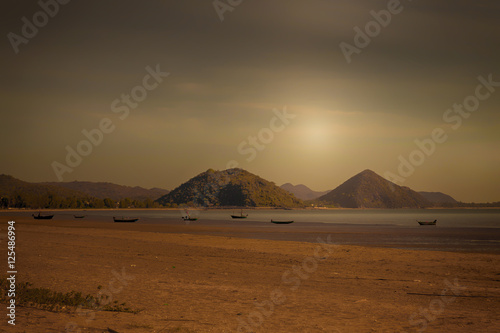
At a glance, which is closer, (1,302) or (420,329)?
(420,329)

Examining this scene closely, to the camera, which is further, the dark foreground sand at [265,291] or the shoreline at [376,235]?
the shoreline at [376,235]

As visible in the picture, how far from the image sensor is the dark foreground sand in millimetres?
11078

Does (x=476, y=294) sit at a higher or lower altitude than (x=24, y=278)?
lower

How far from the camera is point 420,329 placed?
1108cm

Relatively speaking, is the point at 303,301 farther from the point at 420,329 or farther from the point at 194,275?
the point at 194,275

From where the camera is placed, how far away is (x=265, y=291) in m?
15.8

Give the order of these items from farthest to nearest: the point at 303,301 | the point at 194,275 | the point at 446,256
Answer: the point at 446,256, the point at 194,275, the point at 303,301

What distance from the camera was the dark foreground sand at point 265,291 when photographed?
11078 mm

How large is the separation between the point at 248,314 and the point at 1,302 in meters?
7.12

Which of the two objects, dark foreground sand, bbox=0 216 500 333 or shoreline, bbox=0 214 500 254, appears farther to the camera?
shoreline, bbox=0 214 500 254

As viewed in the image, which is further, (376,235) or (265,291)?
(376,235)

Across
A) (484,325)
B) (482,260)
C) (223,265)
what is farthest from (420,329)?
(482,260)

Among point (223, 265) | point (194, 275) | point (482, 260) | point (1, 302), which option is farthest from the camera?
point (482, 260)

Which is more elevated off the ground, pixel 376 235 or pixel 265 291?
pixel 376 235
